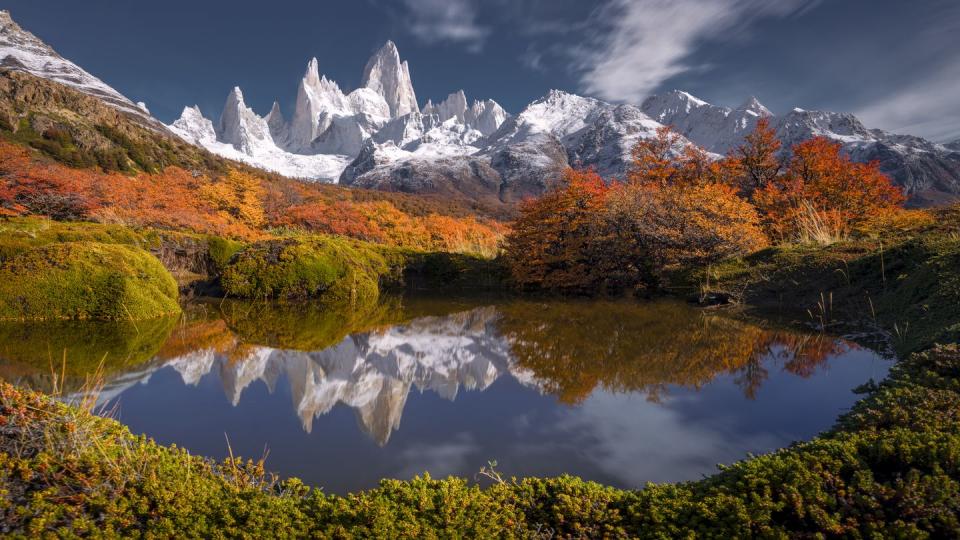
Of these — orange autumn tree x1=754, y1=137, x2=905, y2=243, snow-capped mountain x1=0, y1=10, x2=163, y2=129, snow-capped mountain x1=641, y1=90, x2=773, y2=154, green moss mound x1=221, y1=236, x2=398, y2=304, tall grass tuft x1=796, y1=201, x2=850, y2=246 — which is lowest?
green moss mound x1=221, y1=236, x2=398, y2=304

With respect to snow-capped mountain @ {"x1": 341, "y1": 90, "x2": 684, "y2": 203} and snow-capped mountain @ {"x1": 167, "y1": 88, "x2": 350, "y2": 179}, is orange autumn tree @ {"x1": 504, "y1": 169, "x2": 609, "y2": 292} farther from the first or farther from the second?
snow-capped mountain @ {"x1": 167, "y1": 88, "x2": 350, "y2": 179}

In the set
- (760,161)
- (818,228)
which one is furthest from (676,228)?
(760,161)

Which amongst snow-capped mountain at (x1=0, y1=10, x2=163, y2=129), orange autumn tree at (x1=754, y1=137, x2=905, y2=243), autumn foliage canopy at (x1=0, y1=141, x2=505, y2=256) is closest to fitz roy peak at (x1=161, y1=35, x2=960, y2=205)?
snow-capped mountain at (x1=0, y1=10, x2=163, y2=129)

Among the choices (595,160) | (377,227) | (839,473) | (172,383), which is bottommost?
(172,383)

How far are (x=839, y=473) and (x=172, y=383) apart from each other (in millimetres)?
5255

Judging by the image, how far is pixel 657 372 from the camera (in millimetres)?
4828

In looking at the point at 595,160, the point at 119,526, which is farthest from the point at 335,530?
the point at 595,160

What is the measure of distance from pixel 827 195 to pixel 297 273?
16.7 metres

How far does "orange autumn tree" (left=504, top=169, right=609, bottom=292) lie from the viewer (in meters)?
12.9

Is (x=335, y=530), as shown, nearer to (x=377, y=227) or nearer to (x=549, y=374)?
(x=549, y=374)

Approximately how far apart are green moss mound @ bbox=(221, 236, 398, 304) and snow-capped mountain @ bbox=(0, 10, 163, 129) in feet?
235

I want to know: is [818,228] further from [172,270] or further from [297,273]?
[172,270]

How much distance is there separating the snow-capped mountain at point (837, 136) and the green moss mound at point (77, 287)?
2282 cm

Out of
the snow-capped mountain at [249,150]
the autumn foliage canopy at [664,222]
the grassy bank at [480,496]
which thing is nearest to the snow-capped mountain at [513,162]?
the snow-capped mountain at [249,150]
